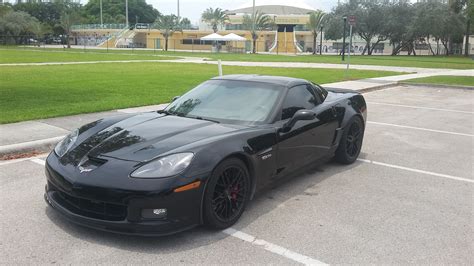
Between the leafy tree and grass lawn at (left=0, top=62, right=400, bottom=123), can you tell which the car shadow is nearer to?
grass lawn at (left=0, top=62, right=400, bottom=123)

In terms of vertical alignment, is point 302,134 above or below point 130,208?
above

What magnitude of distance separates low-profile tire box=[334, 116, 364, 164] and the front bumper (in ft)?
10.2

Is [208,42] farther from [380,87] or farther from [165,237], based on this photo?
[165,237]

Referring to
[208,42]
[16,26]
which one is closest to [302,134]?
[208,42]

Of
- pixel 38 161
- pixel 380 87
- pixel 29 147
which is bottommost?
pixel 38 161

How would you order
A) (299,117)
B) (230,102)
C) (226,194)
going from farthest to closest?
(230,102), (299,117), (226,194)

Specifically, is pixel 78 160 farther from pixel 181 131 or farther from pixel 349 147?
pixel 349 147

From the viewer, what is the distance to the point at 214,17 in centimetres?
8638

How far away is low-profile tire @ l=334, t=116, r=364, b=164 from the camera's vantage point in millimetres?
6438

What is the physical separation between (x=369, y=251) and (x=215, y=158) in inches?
59.7

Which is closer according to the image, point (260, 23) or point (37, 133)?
point (37, 133)

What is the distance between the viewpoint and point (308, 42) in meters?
83.8

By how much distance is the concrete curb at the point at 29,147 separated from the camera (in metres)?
6.74

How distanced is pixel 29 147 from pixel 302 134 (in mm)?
4186
